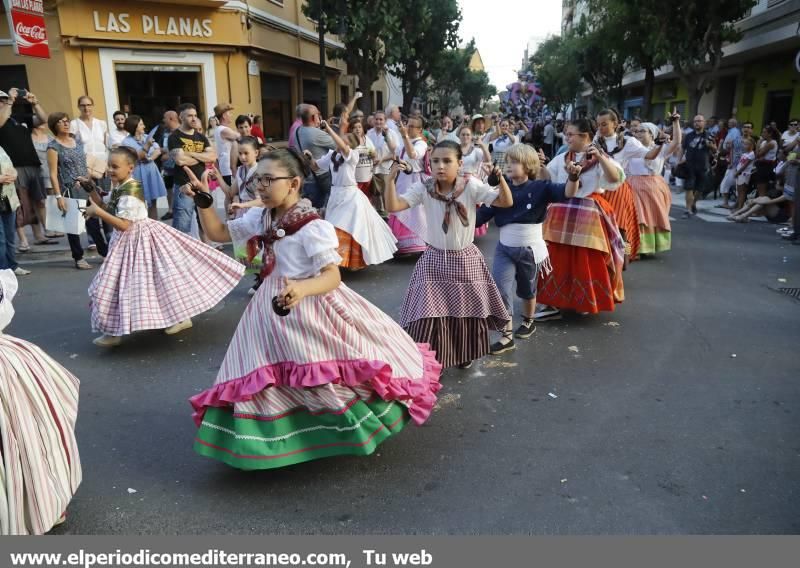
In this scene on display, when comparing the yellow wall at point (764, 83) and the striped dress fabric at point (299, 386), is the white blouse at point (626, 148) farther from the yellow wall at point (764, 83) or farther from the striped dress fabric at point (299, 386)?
the yellow wall at point (764, 83)

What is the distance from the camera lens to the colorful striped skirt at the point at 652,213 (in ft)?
27.0

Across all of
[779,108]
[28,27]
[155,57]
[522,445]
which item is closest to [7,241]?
[522,445]

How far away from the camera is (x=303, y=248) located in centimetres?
306

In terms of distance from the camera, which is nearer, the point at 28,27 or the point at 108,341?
the point at 108,341

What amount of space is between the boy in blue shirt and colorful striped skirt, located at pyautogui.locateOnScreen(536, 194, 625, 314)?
68 cm

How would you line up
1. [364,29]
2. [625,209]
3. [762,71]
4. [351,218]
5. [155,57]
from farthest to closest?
[762,71] < [364,29] < [155,57] < [625,209] < [351,218]

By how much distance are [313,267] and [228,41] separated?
598 inches

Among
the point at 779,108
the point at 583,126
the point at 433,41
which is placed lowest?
the point at 583,126

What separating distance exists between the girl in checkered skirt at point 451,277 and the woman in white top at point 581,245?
1.58m

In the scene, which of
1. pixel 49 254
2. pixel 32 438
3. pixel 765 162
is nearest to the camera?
pixel 32 438

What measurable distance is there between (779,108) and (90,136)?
2221cm

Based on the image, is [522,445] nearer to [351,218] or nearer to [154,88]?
[351,218]

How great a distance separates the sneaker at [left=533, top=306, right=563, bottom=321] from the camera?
19.6 ft

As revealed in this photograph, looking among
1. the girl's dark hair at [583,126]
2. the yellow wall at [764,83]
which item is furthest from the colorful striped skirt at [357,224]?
the yellow wall at [764,83]
